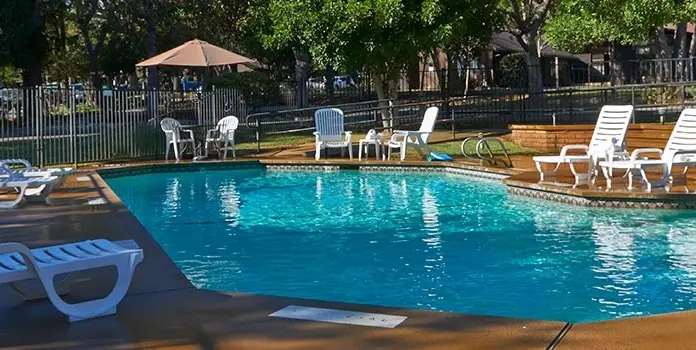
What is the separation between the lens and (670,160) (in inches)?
439

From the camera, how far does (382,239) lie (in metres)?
9.67

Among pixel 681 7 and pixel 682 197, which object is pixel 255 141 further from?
pixel 682 197

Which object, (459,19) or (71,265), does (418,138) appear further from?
(71,265)

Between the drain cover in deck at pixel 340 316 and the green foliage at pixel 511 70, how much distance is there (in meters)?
30.7

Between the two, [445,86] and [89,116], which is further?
[445,86]

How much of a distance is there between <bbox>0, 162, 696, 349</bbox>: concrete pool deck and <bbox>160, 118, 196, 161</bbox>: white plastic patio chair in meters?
11.6

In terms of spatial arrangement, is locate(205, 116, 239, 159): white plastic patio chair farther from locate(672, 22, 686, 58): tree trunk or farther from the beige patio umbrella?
locate(672, 22, 686, 58): tree trunk

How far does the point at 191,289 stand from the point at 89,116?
11.9 meters

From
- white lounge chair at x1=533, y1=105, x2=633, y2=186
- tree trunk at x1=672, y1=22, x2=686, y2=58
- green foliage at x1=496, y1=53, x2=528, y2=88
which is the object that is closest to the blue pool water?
white lounge chair at x1=533, y1=105, x2=633, y2=186

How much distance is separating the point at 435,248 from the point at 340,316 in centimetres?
389

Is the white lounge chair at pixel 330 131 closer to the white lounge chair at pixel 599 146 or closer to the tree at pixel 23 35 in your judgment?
the white lounge chair at pixel 599 146

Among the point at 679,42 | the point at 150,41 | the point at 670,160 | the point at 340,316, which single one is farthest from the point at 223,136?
the point at 679,42

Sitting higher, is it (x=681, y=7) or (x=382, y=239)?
(x=681, y=7)

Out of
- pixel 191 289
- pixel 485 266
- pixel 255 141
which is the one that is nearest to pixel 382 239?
pixel 485 266
